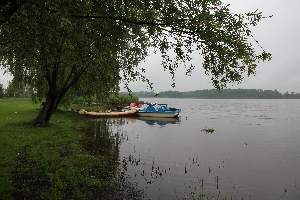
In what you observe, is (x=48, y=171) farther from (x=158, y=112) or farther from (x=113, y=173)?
(x=158, y=112)

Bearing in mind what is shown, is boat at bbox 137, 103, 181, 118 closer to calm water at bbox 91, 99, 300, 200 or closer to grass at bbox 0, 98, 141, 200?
calm water at bbox 91, 99, 300, 200

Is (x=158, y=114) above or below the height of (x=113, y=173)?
above

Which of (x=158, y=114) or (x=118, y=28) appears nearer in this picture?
(x=118, y=28)

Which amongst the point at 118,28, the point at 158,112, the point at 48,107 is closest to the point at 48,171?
the point at 118,28

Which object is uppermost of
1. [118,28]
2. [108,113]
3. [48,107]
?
[118,28]

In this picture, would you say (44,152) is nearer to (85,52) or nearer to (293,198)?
(85,52)

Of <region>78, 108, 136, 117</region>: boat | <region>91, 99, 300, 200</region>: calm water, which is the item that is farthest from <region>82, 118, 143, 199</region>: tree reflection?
<region>78, 108, 136, 117</region>: boat

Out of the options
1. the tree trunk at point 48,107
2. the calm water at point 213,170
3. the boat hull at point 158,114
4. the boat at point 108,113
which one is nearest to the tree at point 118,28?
the calm water at point 213,170

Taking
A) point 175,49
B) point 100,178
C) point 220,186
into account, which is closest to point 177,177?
point 220,186

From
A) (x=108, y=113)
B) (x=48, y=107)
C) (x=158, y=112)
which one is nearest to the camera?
(x=48, y=107)

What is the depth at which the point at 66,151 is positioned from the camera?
38.6 feet

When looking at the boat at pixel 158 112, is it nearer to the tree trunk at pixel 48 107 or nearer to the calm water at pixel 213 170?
the calm water at pixel 213 170

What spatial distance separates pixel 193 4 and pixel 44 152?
10396 mm

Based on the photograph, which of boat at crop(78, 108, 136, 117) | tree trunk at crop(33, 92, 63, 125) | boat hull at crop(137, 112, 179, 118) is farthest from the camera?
boat hull at crop(137, 112, 179, 118)
